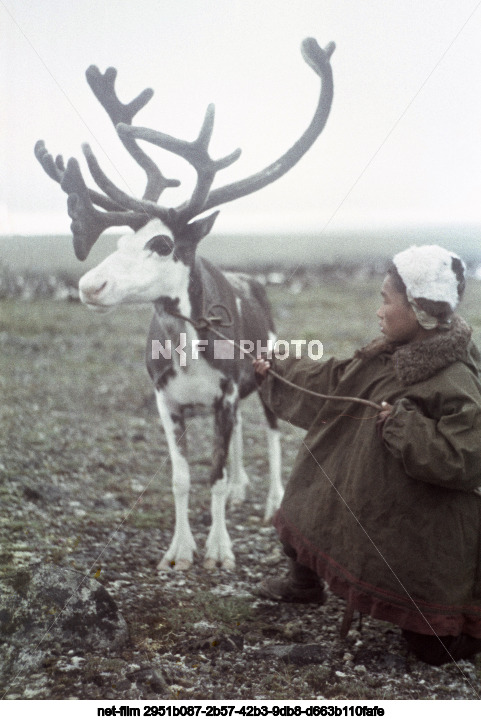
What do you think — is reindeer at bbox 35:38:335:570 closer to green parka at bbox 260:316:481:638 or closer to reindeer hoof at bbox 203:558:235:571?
reindeer hoof at bbox 203:558:235:571

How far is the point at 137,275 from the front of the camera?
1995 millimetres

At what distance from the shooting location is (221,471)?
7.70 feet

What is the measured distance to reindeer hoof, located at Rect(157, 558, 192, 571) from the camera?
2.23 m

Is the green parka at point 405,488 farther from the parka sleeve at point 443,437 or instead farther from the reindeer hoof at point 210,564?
the reindeer hoof at point 210,564

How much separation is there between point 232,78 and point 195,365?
2.84ft

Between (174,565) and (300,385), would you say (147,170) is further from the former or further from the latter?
(174,565)

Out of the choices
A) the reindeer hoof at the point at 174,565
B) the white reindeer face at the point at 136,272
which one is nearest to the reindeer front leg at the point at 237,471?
the reindeer hoof at the point at 174,565

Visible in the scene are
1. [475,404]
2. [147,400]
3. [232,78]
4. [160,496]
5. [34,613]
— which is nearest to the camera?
[475,404]

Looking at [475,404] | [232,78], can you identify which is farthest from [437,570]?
[232,78]

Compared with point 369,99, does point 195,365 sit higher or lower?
lower

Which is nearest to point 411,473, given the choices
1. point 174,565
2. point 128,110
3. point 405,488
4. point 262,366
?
point 405,488

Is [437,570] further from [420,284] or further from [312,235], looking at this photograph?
[312,235]

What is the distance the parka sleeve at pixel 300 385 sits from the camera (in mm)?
2043

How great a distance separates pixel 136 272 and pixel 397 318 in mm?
720
